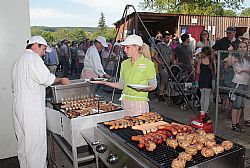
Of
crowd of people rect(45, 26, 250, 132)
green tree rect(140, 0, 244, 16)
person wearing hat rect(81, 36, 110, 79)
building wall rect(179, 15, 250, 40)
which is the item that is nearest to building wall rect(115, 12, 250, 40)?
building wall rect(179, 15, 250, 40)

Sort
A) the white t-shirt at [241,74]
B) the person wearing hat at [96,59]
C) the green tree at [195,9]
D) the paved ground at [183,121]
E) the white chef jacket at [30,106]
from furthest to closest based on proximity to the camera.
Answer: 1. the green tree at [195,9]
2. the person wearing hat at [96,59]
3. the white t-shirt at [241,74]
4. the paved ground at [183,121]
5. the white chef jacket at [30,106]

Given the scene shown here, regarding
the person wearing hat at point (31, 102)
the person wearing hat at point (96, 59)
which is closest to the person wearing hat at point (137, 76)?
the person wearing hat at point (31, 102)

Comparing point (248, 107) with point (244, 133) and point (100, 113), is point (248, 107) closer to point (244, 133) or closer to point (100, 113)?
point (244, 133)

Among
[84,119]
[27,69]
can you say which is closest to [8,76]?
[27,69]

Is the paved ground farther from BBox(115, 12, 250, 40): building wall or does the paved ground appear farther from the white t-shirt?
BBox(115, 12, 250, 40): building wall

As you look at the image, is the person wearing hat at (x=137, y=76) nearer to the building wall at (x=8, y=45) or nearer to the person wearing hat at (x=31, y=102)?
the person wearing hat at (x=31, y=102)

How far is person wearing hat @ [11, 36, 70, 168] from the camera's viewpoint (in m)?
2.85

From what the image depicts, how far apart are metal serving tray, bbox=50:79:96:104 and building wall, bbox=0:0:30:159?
98 cm

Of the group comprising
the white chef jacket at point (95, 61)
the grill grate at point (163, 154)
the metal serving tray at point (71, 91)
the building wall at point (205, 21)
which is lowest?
the grill grate at point (163, 154)

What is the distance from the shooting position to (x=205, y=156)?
1.78 m

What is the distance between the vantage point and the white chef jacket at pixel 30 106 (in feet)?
9.34

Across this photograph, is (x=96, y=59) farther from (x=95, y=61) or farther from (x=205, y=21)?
(x=205, y=21)

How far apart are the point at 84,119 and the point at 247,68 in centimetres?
322

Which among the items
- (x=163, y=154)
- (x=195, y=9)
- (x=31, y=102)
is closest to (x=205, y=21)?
(x=195, y=9)
